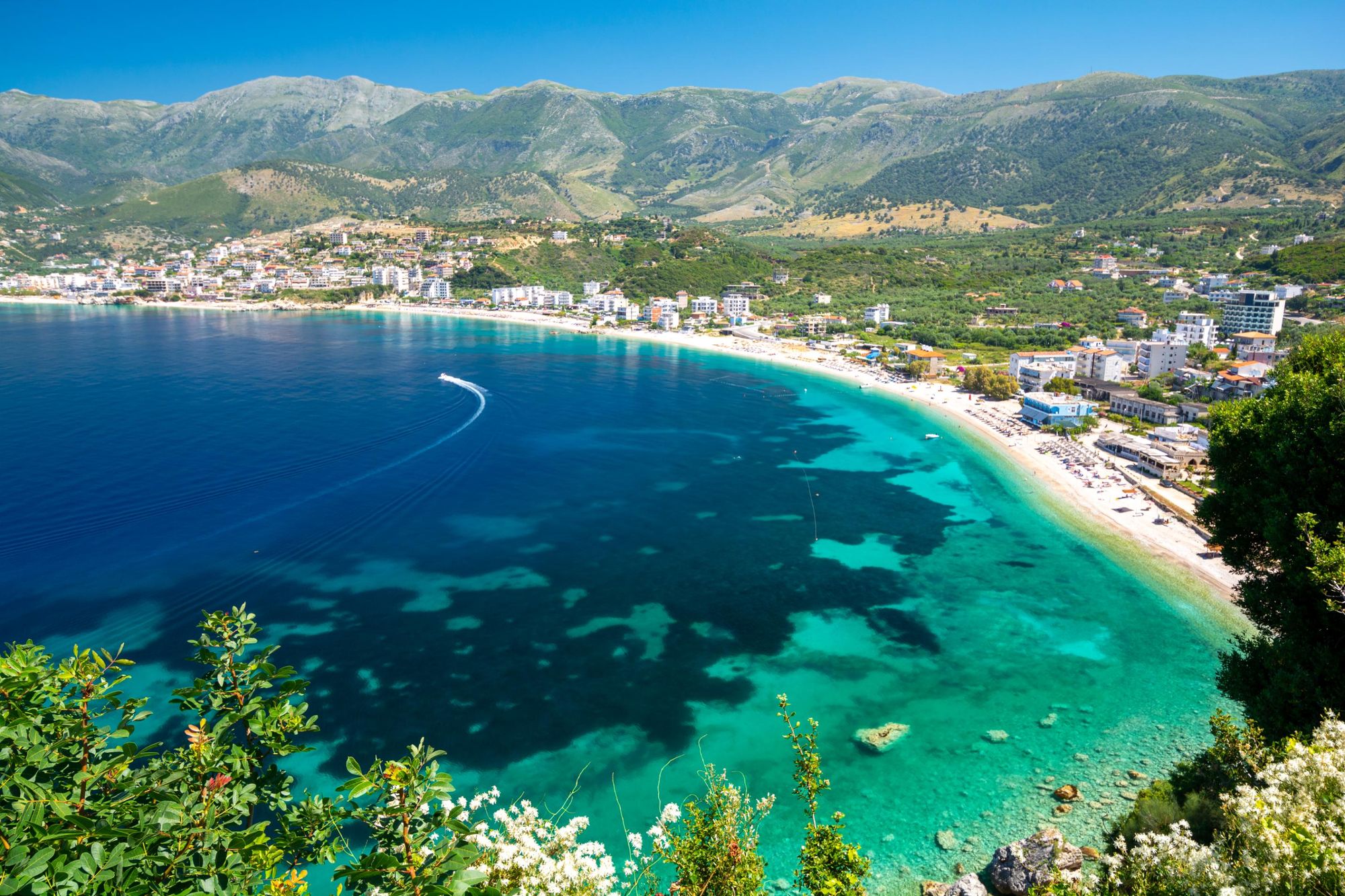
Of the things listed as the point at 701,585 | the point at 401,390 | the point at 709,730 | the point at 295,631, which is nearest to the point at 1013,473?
the point at 701,585

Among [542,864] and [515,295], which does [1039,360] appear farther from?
[515,295]

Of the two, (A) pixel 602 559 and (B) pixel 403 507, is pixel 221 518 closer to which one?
(B) pixel 403 507

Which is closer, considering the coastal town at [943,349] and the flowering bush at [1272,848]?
the flowering bush at [1272,848]

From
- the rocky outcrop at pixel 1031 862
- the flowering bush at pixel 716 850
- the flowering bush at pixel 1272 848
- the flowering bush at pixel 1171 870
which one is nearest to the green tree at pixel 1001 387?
the rocky outcrop at pixel 1031 862

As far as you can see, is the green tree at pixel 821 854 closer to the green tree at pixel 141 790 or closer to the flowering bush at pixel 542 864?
the flowering bush at pixel 542 864

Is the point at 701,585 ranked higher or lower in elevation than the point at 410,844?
lower

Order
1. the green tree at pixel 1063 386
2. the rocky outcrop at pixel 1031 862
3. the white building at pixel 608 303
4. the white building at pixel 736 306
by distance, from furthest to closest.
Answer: the white building at pixel 608 303 → the white building at pixel 736 306 → the green tree at pixel 1063 386 → the rocky outcrop at pixel 1031 862

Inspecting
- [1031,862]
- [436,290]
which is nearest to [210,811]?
[1031,862]
